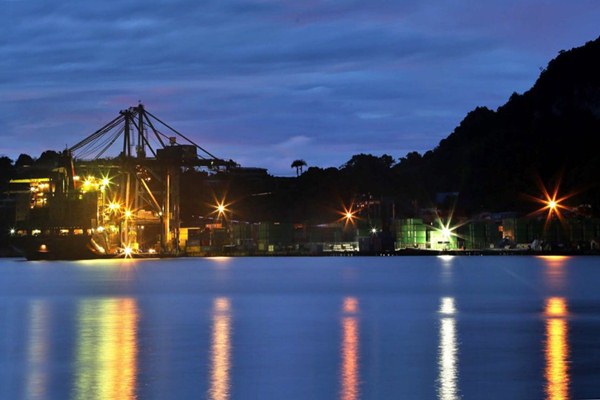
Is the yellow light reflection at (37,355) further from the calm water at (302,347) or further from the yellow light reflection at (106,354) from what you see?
the yellow light reflection at (106,354)

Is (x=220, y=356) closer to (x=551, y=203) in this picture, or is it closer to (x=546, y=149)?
(x=551, y=203)

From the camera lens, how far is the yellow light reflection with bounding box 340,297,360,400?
20.5m

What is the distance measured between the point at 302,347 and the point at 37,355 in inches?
268

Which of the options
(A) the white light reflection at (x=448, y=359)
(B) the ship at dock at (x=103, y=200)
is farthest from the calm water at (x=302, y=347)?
(B) the ship at dock at (x=103, y=200)

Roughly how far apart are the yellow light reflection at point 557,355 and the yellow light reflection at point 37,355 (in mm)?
9567

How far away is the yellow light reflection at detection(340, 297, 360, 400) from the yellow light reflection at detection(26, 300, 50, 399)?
5739mm

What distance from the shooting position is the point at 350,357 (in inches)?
1035

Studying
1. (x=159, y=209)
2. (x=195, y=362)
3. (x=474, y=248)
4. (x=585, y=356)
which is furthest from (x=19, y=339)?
(x=474, y=248)

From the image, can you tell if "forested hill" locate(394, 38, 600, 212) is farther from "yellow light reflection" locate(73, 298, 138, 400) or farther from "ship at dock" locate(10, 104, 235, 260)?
"yellow light reflection" locate(73, 298, 138, 400)

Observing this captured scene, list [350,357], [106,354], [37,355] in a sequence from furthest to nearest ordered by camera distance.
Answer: [37,355], [106,354], [350,357]

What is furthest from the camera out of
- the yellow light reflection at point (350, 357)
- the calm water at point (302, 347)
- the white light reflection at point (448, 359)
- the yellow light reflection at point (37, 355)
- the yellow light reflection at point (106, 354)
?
the yellow light reflection at point (37, 355)

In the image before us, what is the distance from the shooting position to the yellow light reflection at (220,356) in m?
20.7

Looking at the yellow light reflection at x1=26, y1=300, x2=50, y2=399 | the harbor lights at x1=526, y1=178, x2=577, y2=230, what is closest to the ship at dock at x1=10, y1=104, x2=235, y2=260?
the harbor lights at x1=526, y1=178, x2=577, y2=230

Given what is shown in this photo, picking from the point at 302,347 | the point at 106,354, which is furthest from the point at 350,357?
the point at 106,354
